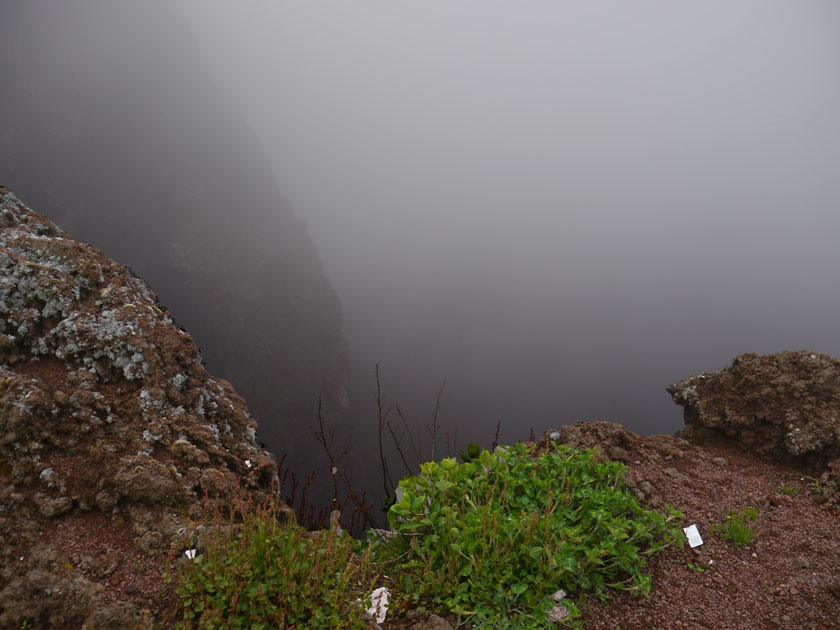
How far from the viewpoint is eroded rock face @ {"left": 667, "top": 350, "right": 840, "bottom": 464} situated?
3.74 meters

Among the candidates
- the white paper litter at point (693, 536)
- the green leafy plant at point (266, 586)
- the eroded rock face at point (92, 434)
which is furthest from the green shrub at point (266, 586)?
the white paper litter at point (693, 536)

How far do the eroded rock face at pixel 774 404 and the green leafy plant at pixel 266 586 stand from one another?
418cm

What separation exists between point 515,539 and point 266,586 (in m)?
1.43

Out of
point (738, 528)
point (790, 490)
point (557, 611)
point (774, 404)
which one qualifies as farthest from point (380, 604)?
point (774, 404)

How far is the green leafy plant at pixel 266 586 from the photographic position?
6.31 feet

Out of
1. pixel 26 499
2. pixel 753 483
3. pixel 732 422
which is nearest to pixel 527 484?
pixel 753 483

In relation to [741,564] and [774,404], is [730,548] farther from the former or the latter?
[774,404]

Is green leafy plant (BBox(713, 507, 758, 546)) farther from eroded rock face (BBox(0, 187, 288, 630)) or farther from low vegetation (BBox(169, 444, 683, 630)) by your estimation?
eroded rock face (BBox(0, 187, 288, 630))

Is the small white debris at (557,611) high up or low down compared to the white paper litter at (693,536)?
up

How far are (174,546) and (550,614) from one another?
214 centimetres

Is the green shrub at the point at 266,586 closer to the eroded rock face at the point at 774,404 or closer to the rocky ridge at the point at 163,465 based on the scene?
the rocky ridge at the point at 163,465

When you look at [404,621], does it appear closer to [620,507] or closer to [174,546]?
[174,546]

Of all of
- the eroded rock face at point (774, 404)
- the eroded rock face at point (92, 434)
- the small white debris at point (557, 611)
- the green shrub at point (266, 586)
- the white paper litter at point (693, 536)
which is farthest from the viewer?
the eroded rock face at point (774, 404)

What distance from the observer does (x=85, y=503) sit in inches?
95.4
